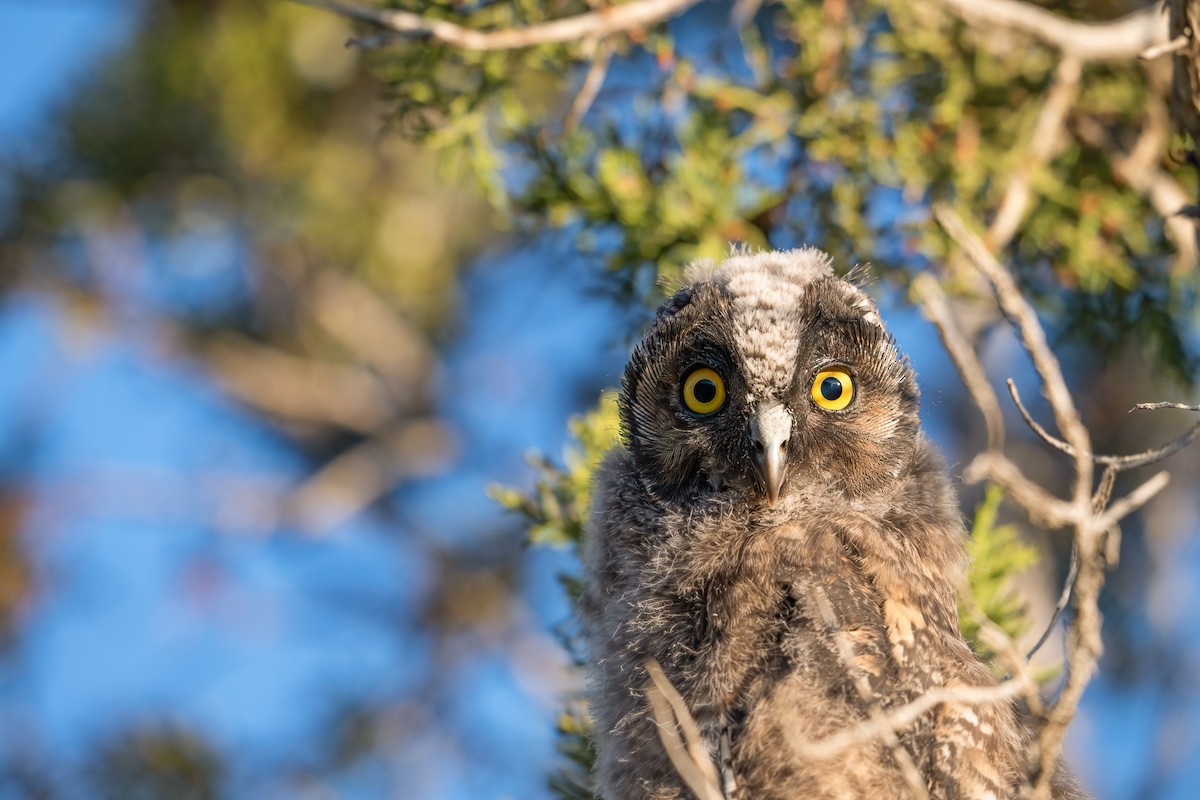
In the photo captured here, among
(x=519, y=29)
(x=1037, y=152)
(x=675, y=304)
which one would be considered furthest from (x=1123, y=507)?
(x=1037, y=152)

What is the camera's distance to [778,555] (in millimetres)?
2859

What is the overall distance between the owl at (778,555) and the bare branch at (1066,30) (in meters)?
0.84

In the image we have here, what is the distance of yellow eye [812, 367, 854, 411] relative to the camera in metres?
3.13

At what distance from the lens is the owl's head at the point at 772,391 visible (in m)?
3.05

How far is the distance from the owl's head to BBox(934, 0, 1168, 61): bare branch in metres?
0.92

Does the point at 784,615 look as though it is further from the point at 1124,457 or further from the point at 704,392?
the point at 1124,457

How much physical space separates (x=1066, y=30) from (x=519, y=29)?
5.31 ft

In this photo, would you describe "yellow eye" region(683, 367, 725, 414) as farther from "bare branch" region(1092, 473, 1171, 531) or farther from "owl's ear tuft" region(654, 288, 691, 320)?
"bare branch" region(1092, 473, 1171, 531)

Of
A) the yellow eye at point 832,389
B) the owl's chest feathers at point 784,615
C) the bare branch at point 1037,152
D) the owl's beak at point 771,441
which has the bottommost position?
the owl's chest feathers at point 784,615

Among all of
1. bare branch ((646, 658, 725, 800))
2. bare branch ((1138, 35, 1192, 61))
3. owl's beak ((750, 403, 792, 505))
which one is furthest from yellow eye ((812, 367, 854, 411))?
bare branch ((1138, 35, 1192, 61))

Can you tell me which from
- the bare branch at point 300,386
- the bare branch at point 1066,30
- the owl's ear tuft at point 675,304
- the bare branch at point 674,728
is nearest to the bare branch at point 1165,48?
the bare branch at point 1066,30

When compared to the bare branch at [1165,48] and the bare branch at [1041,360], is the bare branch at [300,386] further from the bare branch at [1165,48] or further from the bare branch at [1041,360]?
the bare branch at [1041,360]

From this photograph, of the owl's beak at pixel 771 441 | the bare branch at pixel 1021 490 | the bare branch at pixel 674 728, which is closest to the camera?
the bare branch at pixel 1021 490

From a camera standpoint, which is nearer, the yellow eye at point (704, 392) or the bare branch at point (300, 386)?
the yellow eye at point (704, 392)
